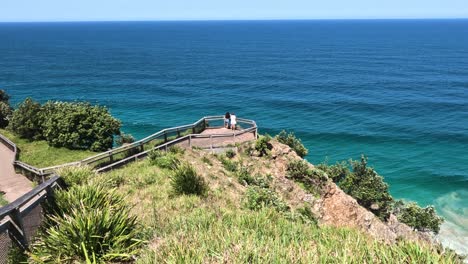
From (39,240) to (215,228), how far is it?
11.3 ft

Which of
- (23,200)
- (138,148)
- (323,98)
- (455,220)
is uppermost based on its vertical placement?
(23,200)

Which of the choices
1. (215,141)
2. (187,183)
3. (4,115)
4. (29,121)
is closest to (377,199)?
(215,141)

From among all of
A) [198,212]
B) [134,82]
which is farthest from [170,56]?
[198,212]

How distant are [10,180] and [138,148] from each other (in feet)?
21.9

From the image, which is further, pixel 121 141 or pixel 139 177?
pixel 121 141

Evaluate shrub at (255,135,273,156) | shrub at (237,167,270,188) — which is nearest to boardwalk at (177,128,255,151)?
shrub at (255,135,273,156)

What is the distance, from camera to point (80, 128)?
25.5 metres

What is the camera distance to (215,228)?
27.5 ft

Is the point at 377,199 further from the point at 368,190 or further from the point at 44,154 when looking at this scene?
the point at 44,154

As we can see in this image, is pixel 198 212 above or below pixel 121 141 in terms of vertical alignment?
above

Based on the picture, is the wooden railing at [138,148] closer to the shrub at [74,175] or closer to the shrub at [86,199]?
the shrub at [74,175]

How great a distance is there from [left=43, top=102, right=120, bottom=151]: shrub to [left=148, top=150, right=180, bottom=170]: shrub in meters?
8.13

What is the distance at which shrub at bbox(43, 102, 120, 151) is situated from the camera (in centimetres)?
2527

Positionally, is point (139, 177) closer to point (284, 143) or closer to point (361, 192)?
point (284, 143)
